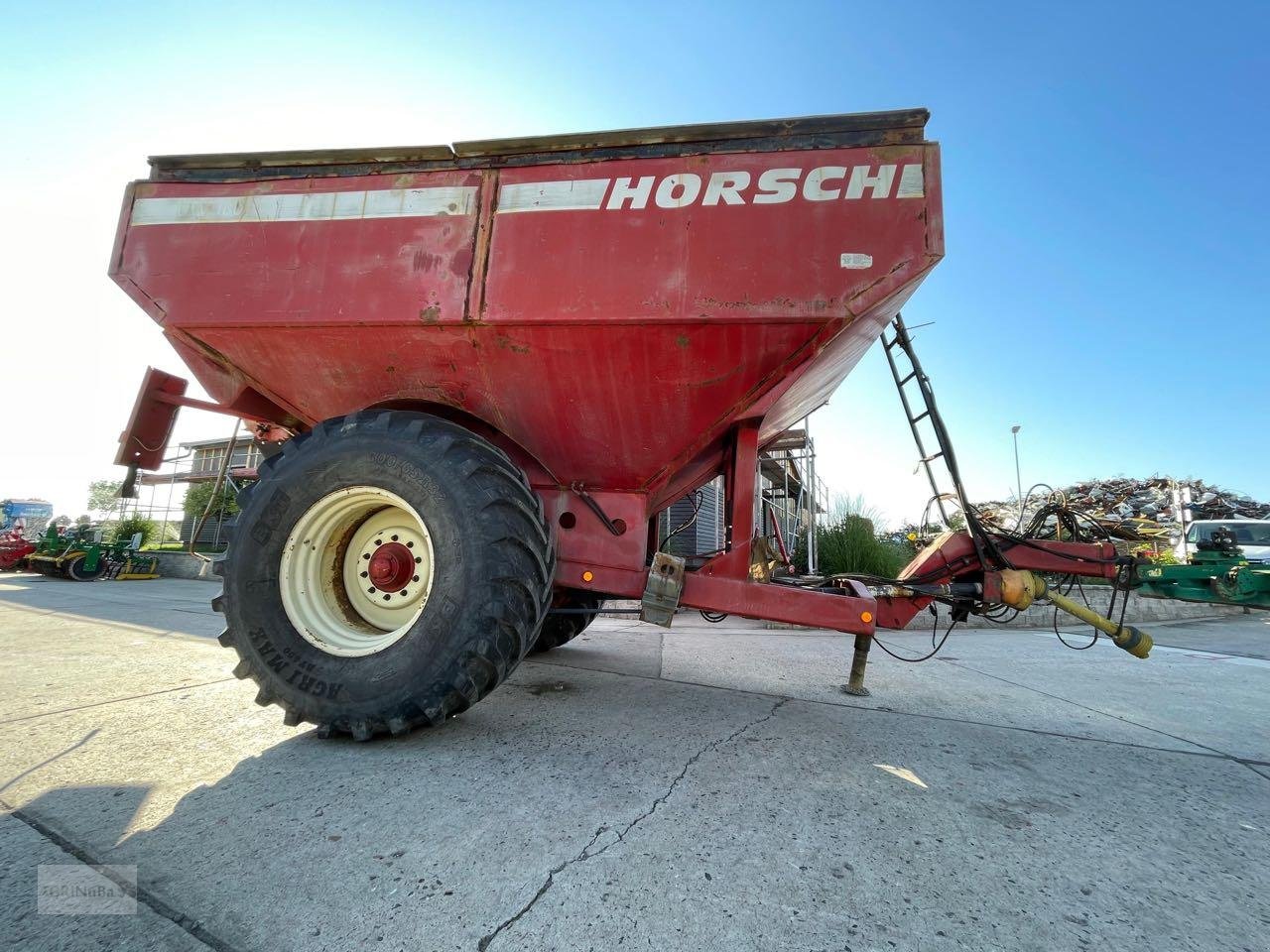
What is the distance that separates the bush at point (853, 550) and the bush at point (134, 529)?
17189 millimetres

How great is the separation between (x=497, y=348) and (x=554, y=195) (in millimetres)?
796

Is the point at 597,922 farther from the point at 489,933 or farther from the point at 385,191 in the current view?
the point at 385,191

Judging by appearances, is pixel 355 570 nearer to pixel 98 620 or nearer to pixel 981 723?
pixel 981 723

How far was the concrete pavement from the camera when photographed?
45.0 inches


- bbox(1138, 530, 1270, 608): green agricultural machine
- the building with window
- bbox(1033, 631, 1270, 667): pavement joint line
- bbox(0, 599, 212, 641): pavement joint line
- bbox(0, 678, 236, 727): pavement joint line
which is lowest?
bbox(0, 599, 212, 641): pavement joint line

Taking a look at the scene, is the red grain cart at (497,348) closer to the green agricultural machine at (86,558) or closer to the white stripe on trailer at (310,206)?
the white stripe on trailer at (310,206)

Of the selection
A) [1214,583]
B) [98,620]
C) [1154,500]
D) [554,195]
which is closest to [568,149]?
[554,195]

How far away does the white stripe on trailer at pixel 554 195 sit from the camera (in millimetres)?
2486

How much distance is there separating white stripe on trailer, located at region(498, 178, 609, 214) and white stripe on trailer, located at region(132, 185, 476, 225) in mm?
184

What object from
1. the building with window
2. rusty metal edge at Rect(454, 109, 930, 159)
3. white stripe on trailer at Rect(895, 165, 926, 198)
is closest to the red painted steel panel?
white stripe on trailer at Rect(895, 165, 926, 198)

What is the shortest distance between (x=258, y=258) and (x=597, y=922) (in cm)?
314

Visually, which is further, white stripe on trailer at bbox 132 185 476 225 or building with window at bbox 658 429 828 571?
building with window at bbox 658 429 828 571

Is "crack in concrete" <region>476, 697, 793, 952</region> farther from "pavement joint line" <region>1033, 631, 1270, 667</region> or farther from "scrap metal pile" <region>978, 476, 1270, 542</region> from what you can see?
"scrap metal pile" <region>978, 476, 1270, 542</region>

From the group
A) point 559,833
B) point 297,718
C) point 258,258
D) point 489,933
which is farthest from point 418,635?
point 258,258
